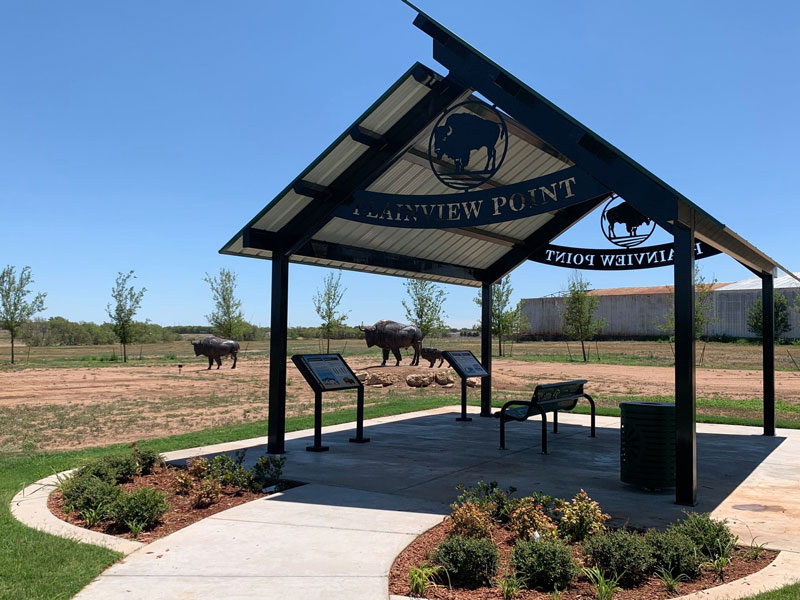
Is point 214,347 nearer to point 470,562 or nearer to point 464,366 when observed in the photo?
point 464,366

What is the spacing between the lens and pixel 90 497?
6.43 metres

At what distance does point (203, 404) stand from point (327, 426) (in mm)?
A: 7186

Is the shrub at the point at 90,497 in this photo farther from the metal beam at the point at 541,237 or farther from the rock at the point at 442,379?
the rock at the point at 442,379

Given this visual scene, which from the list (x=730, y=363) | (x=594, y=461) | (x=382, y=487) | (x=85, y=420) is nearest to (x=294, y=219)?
(x=382, y=487)

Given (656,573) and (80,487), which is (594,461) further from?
(80,487)

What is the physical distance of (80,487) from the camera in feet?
22.0

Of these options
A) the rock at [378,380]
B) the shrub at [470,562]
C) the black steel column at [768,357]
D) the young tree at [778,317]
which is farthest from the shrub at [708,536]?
the young tree at [778,317]

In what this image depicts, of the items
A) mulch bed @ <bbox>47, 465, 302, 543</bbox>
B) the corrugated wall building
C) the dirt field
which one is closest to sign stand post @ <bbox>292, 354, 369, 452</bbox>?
mulch bed @ <bbox>47, 465, 302, 543</bbox>

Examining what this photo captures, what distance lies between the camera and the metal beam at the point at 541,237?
39.7 ft

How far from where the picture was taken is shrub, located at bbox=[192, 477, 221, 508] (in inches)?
262

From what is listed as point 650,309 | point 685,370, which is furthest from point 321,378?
point 650,309

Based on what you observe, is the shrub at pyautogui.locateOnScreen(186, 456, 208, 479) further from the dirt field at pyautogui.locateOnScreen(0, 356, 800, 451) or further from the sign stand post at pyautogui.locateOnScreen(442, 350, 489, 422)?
the sign stand post at pyautogui.locateOnScreen(442, 350, 489, 422)

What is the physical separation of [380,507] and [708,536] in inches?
→ 119

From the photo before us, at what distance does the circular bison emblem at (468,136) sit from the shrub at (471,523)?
4.07 m
